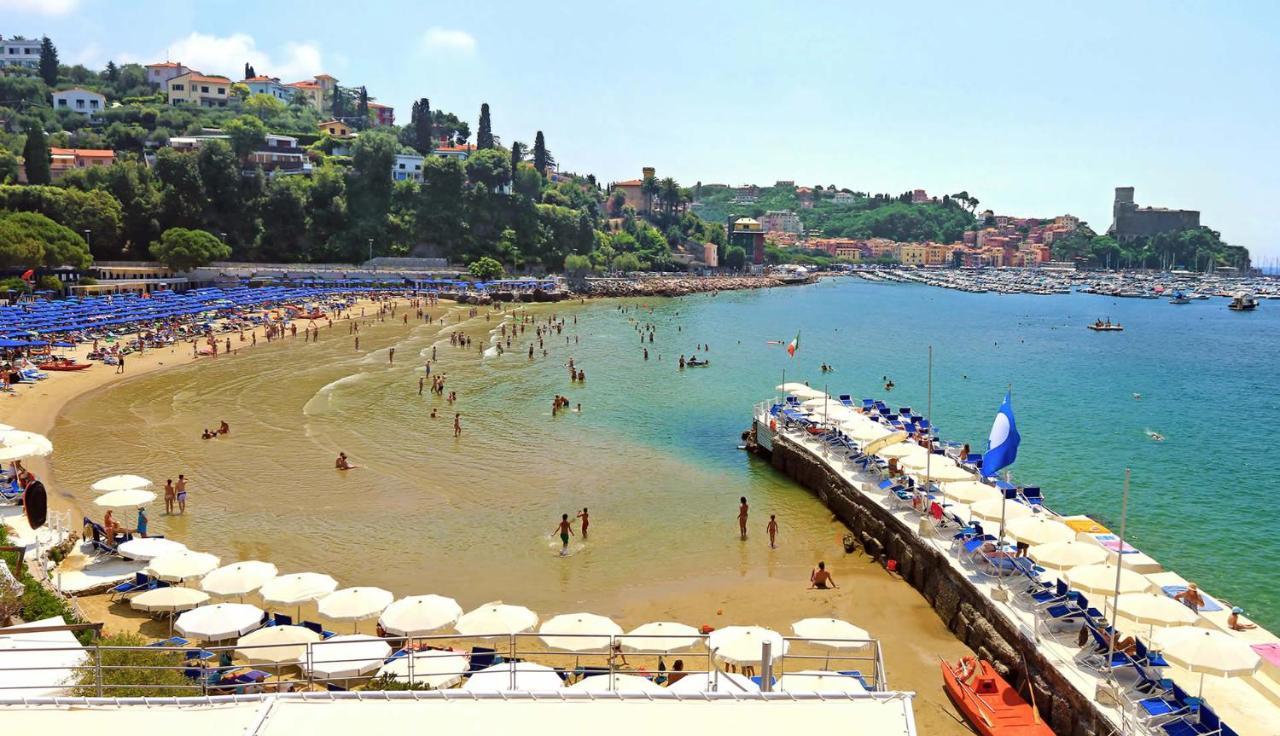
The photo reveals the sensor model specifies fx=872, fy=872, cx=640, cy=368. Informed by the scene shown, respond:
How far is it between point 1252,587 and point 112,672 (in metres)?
21.1

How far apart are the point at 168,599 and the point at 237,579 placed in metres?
1.07

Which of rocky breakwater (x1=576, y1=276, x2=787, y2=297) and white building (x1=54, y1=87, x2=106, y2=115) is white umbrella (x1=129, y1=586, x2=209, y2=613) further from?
white building (x1=54, y1=87, x2=106, y2=115)

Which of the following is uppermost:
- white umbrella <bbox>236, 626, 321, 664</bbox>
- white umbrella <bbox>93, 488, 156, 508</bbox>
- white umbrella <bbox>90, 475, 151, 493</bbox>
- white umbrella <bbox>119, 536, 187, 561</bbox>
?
white umbrella <bbox>90, 475, 151, 493</bbox>

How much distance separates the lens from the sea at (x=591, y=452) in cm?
1948

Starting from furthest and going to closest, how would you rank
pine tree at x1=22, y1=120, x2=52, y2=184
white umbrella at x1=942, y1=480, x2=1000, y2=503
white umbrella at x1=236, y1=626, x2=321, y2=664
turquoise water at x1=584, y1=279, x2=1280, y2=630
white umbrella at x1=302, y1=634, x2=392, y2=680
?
pine tree at x1=22, y1=120, x2=52, y2=184 → turquoise water at x1=584, y1=279, x2=1280, y2=630 → white umbrella at x1=942, y1=480, x2=1000, y2=503 → white umbrella at x1=236, y1=626, x2=321, y2=664 → white umbrella at x1=302, y1=634, x2=392, y2=680

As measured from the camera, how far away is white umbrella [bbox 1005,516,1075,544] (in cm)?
1532

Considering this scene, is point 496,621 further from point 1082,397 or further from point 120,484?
point 1082,397

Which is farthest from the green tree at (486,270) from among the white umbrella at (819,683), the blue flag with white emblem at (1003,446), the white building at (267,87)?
the white umbrella at (819,683)

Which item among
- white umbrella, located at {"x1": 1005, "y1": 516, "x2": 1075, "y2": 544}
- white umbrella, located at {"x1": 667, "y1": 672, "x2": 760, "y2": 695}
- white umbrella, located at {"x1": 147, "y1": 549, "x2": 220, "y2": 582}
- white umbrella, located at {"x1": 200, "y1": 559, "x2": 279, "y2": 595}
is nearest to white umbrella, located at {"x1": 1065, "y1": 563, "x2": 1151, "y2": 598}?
white umbrella, located at {"x1": 1005, "y1": 516, "x2": 1075, "y2": 544}

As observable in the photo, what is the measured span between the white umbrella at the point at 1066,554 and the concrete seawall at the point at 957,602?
1188 mm

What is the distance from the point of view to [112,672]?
923 cm

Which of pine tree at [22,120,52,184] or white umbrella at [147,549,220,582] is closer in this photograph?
white umbrella at [147,549,220,582]

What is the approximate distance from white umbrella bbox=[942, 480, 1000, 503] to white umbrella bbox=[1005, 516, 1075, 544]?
2331 mm

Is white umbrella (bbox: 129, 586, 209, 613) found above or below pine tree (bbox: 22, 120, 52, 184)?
below
